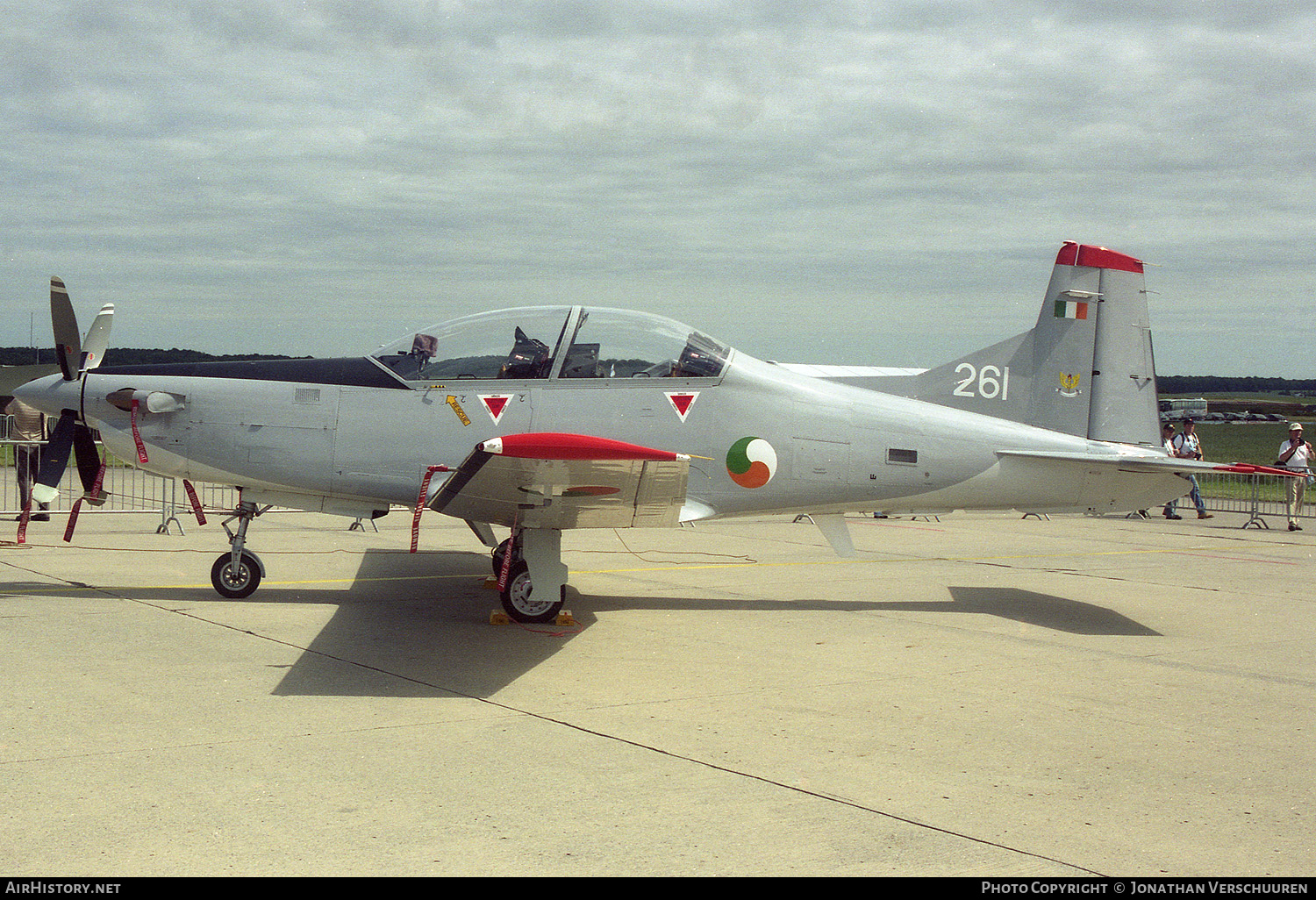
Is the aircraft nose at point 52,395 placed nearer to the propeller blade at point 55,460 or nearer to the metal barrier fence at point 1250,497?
the propeller blade at point 55,460

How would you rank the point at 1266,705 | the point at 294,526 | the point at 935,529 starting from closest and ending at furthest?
1. the point at 1266,705
2. the point at 294,526
3. the point at 935,529

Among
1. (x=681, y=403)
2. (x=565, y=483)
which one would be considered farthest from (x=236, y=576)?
(x=681, y=403)

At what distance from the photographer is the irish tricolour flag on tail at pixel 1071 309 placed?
954cm

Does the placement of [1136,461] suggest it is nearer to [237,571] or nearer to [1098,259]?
[1098,259]

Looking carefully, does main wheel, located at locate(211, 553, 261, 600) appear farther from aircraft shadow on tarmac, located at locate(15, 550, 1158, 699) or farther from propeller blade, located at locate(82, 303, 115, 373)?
propeller blade, located at locate(82, 303, 115, 373)

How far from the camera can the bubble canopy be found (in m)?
8.32

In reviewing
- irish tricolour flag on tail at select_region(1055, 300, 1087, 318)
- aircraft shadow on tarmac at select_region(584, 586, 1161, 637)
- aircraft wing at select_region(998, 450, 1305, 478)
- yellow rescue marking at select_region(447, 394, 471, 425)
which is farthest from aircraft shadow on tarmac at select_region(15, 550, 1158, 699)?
irish tricolour flag on tail at select_region(1055, 300, 1087, 318)

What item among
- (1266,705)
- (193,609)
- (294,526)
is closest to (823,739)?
(1266,705)

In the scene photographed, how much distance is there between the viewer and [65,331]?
28.7 feet

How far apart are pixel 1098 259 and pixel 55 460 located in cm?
900

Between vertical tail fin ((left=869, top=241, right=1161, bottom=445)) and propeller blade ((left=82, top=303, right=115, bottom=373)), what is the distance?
652 centimetres
